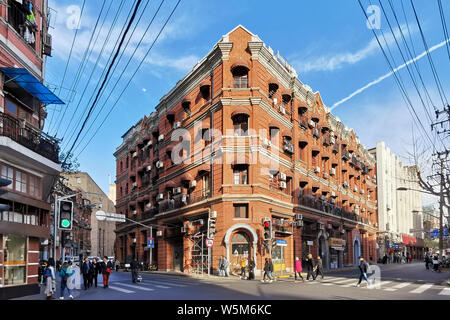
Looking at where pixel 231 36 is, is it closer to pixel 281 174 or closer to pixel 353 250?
→ pixel 281 174

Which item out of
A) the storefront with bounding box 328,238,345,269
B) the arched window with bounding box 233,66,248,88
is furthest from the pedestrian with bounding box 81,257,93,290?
the storefront with bounding box 328,238,345,269

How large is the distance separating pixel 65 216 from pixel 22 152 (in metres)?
4.98

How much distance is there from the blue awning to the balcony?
1.63 m

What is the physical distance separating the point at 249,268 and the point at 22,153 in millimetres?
17722

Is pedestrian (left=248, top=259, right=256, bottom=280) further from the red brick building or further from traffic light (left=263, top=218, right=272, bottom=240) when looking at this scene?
the red brick building

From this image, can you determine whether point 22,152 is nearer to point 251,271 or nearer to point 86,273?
point 86,273

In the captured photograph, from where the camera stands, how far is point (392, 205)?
73938 mm


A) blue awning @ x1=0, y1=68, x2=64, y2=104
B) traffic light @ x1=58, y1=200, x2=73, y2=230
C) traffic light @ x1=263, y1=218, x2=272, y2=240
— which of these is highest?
blue awning @ x1=0, y1=68, x2=64, y2=104

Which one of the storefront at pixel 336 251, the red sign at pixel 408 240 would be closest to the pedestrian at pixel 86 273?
the storefront at pixel 336 251

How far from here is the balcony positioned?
15403 millimetres

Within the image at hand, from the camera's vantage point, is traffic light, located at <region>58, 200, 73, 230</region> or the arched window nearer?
traffic light, located at <region>58, 200, 73, 230</region>

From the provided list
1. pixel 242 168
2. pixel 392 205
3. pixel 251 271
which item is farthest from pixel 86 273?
pixel 392 205

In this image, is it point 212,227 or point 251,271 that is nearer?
point 251,271
